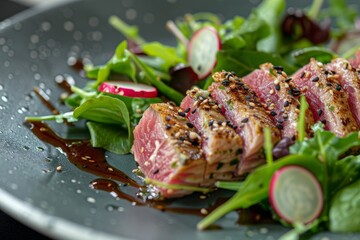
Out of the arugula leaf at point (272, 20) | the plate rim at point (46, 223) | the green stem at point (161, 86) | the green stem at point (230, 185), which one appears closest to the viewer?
the plate rim at point (46, 223)

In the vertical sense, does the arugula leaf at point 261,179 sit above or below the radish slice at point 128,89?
below

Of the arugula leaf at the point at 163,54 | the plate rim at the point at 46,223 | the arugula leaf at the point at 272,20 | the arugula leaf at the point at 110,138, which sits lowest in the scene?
the plate rim at the point at 46,223

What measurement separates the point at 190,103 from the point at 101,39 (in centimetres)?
225

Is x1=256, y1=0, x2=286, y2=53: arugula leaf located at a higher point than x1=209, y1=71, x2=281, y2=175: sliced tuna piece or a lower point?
higher

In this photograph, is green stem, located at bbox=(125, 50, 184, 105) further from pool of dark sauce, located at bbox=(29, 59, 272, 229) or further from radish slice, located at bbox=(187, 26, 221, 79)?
pool of dark sauce, located at bbox=(29, 59, 272, 229)

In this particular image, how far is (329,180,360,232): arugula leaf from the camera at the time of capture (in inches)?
132

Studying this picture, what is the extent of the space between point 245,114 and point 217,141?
32 centimetres

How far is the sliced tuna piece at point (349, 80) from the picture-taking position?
4108mm

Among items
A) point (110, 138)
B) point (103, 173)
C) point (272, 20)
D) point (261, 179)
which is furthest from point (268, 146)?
point (272, 20)

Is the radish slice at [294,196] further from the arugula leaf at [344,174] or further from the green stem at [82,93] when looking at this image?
the green stem at [82,93]

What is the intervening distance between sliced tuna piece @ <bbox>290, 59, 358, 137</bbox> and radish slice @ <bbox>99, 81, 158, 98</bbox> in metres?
1.13

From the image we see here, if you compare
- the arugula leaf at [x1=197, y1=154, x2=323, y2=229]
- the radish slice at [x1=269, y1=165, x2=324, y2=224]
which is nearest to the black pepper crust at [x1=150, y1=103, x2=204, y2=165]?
the arugula leaf at [x1=197, y1=154, x2=323, y2=229]

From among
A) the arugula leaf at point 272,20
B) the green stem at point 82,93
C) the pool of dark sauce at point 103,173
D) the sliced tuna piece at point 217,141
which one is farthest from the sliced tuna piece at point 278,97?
the arugula leaf at point 272,20

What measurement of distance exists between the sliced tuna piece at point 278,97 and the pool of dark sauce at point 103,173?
613mm
